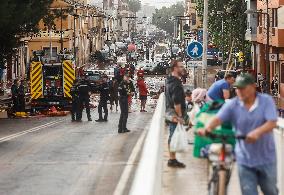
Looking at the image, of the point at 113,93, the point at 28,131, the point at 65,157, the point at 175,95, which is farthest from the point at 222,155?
the point at 113,93

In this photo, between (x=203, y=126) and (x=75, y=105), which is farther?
(x=75, y=105)

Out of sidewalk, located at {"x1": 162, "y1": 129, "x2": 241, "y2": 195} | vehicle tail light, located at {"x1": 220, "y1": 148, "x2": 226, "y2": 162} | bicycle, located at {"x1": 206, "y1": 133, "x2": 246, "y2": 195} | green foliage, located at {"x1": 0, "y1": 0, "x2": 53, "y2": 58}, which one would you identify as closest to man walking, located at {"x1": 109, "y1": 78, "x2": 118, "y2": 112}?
green foliage, located at {"x1": 0, "y1": 0, "x2": 53, "y2": 58}

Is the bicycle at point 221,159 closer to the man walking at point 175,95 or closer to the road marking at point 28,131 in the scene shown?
the man walking at point 175,95

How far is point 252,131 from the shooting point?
712 centimetres

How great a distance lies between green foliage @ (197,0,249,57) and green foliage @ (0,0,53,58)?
27.2 metres

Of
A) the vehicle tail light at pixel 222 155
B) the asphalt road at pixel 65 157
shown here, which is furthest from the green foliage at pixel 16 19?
the vehicle tail light at pixel 222 155

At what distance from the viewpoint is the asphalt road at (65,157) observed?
14.0 meters

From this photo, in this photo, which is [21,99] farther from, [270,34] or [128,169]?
[270,34]

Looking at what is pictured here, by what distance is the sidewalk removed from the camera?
33.2ft

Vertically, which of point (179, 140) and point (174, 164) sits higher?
point (179, 140)

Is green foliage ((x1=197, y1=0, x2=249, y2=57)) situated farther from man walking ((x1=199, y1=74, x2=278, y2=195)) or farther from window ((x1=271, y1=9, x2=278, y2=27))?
man walking ((x1=199, y1=74, x2=278, y2=195))

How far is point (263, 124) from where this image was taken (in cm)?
714

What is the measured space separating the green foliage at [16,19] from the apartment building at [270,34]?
11.1 m

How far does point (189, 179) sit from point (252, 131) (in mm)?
4054
